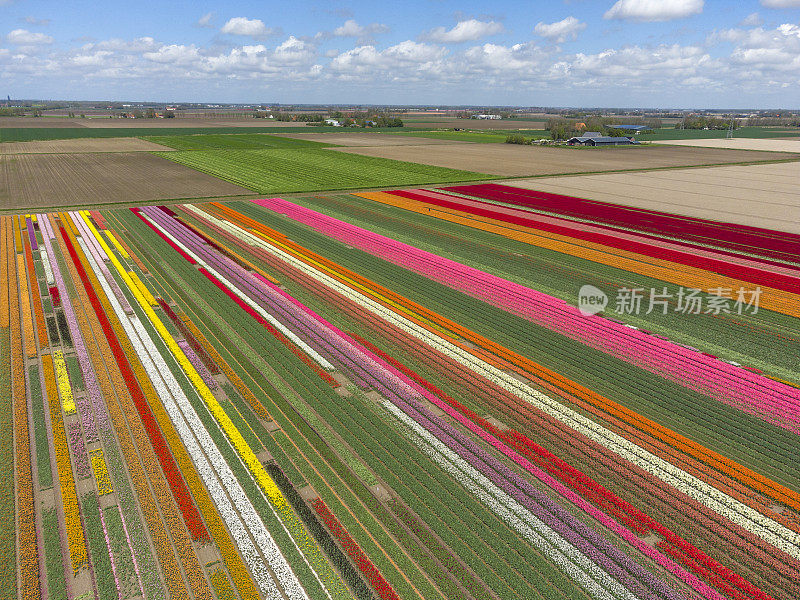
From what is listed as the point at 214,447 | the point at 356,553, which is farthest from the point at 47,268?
the point at 356,553

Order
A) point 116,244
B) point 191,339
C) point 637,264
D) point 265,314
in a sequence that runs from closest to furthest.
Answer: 1. point 191,339
2. point 265,314
3. point 637,264
4. point 116,244

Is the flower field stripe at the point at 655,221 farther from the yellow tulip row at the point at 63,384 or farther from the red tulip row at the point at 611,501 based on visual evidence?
the yellow tulip row at the point at 63,384

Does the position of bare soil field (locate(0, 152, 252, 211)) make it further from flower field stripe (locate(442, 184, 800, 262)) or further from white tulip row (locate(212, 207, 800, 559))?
white tulip row (locate(212, 207, 800, 559))

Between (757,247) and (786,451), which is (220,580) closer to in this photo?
(786,451)

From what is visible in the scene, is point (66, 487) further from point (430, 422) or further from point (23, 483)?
point (430, 422)

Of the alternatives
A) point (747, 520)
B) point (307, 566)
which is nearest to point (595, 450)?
point (747, 520)

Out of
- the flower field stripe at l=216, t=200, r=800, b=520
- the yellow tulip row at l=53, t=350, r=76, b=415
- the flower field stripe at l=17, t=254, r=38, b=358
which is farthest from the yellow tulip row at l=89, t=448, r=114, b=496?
the flower field stripe at l=216, t=200, r=800, b=520
